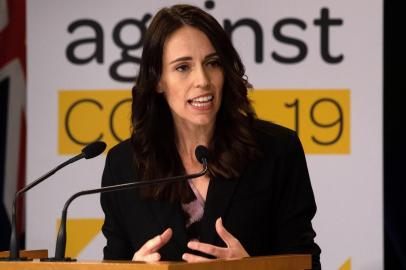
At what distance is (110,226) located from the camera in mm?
3068

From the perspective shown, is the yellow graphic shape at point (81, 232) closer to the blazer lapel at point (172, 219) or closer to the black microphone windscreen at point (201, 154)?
the blazer lapel at point (172, 219)

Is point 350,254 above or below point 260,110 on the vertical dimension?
below

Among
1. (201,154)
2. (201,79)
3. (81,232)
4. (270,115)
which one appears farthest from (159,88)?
(81,232)

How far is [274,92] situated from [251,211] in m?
1.29

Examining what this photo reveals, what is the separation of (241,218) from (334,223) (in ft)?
4.14

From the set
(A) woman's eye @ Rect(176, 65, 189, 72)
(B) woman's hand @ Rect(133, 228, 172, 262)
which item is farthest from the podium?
(A) woman's eye @ Rect(176, 65, 189, 72)

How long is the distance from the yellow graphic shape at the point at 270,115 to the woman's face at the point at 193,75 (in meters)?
1.16

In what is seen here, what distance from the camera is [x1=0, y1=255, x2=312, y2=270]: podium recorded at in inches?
77.5

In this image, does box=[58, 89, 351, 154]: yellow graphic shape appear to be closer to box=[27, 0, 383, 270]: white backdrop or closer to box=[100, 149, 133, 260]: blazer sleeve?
box=[27, 0, 383, 270]: white backdrop

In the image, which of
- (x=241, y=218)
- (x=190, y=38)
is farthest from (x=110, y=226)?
(x=190, y=38)

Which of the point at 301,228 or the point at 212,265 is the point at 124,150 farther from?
the point at 212,265

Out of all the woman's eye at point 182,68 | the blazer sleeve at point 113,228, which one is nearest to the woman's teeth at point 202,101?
the woman's eye at point 182,68
